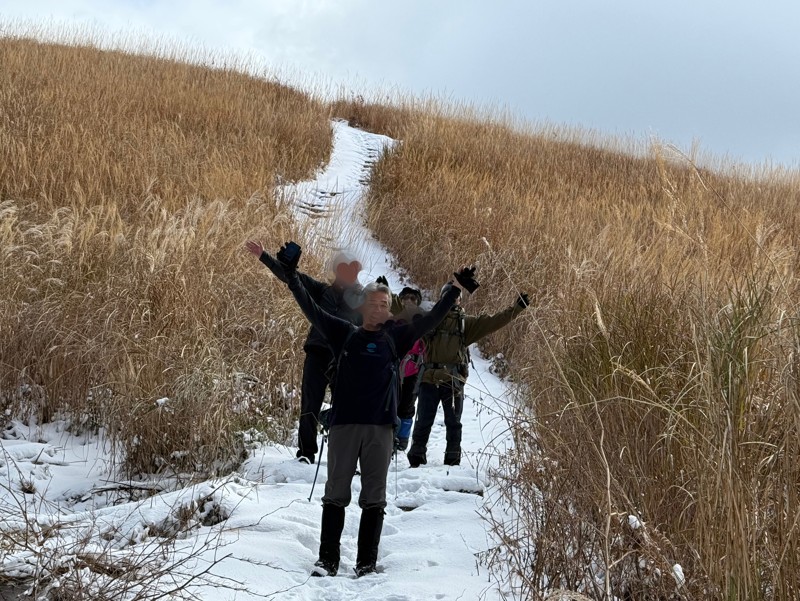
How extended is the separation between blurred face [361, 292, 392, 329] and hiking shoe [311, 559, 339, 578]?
1169 mm

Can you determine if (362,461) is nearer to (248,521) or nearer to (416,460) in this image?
(248,521)

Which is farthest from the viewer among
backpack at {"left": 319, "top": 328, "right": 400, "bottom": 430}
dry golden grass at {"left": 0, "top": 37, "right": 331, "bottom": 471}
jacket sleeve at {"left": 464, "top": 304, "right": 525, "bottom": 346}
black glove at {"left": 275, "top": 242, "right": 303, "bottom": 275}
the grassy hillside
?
dry golden grass at {"left": 0, "top": 37, "right": 331, "bottom": 471}

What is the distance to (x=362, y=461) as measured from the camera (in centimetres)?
353

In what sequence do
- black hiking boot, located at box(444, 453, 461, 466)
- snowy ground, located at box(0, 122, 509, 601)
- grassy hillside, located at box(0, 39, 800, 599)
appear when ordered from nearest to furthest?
grassy hillside, located at box(0, 39, 800, 599), snowy ground, located at box(0, 122, 509, 601), black hiking boot, located at box(444, 453, 461, 466)

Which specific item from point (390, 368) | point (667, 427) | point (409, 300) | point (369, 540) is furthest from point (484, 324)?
point (667, 427)

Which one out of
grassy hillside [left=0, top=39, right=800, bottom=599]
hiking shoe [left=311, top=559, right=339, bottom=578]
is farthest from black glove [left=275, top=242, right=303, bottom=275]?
hiking shoe [left=311, top=559, right=339, bottom=578]

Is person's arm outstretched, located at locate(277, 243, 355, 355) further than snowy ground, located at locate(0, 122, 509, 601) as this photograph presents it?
Yes

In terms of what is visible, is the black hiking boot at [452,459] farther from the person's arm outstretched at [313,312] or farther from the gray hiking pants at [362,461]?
the person's arm outstretched at [313,312]

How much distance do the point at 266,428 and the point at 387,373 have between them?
235cm

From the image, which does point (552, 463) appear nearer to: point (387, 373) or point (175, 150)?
point (387, 373)

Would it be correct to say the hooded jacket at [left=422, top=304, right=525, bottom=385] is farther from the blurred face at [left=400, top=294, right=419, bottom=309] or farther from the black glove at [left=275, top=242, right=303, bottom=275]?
the black glove at [left=275, top=242, right=303, bottom=275]

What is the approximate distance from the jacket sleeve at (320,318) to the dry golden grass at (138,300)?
1.61 m

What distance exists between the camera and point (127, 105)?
1416 centimetres

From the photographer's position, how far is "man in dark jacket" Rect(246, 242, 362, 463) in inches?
191
